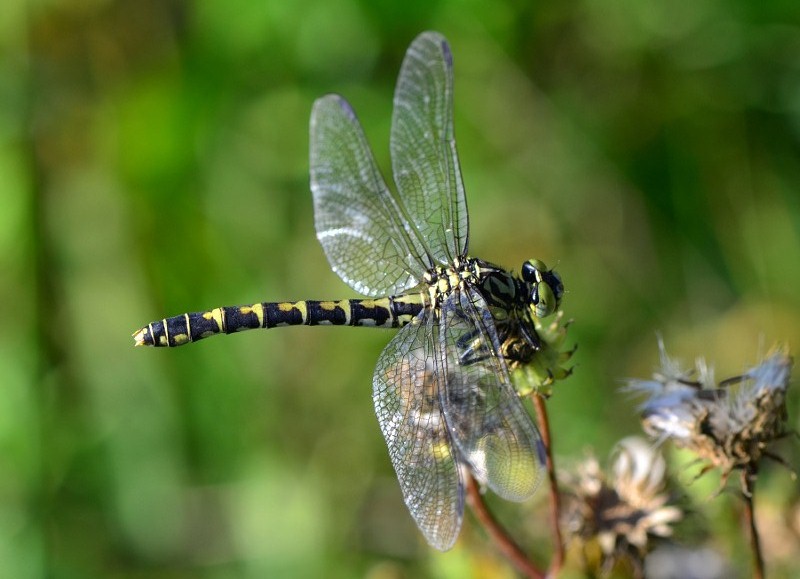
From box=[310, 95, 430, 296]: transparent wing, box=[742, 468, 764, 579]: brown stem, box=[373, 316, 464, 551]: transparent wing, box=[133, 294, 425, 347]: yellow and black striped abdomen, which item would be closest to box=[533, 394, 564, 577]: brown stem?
box=[373, 316, 464, 551]: transparent wing

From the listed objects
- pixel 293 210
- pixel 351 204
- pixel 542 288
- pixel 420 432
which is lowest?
pixel 420 432

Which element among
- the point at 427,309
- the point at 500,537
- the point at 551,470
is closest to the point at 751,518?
the point at 551,470

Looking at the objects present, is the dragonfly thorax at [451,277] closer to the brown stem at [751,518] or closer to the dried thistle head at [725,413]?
the dried thistle head at [725,413]

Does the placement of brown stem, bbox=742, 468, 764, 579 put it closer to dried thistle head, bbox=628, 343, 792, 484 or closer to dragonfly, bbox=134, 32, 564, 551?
dried thistle head, bbox=628, 343, 792, 484

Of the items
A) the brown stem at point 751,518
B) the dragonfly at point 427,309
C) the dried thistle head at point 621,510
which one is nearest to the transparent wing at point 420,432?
the dragonfly at point 427,309

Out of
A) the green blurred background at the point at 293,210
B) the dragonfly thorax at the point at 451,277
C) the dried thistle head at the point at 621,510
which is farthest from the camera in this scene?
the green blurred background at the point at 293,210

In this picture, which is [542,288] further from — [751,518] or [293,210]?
[293,210]

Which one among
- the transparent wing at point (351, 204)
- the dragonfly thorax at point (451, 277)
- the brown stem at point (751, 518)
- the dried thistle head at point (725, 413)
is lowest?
the brown stem at point (751, 518)
